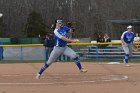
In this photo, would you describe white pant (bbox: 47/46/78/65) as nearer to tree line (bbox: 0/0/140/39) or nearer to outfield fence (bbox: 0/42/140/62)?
outfield fence (bbox: 0/42/140/62)

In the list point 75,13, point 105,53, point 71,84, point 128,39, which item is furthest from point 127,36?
point 75,13

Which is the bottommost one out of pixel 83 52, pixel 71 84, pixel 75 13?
pixel 75 13

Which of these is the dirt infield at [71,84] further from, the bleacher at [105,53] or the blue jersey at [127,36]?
the bleacher at [105,53]

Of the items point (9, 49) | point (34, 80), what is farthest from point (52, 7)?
point (34, 80)

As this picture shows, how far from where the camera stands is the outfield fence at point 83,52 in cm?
2647

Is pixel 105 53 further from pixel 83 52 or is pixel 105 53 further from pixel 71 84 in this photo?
pixel 71 84

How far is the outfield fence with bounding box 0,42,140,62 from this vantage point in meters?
26.5

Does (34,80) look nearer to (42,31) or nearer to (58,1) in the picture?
(42,31)

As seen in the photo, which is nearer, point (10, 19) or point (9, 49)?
point (9, 49)

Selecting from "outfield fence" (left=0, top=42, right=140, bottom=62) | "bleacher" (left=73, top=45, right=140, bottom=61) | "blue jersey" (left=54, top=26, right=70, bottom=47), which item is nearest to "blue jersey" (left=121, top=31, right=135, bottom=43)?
"blue jersey" (left=54, top=26, right=70, bottom=47)

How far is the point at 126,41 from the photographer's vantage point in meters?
19.6

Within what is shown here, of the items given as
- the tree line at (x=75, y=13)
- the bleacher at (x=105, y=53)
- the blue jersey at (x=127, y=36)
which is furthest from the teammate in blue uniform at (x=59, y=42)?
the tree line at (x=75, y=13)

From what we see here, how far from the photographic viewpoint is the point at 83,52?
2692 centimetres

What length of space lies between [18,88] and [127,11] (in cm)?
5026
